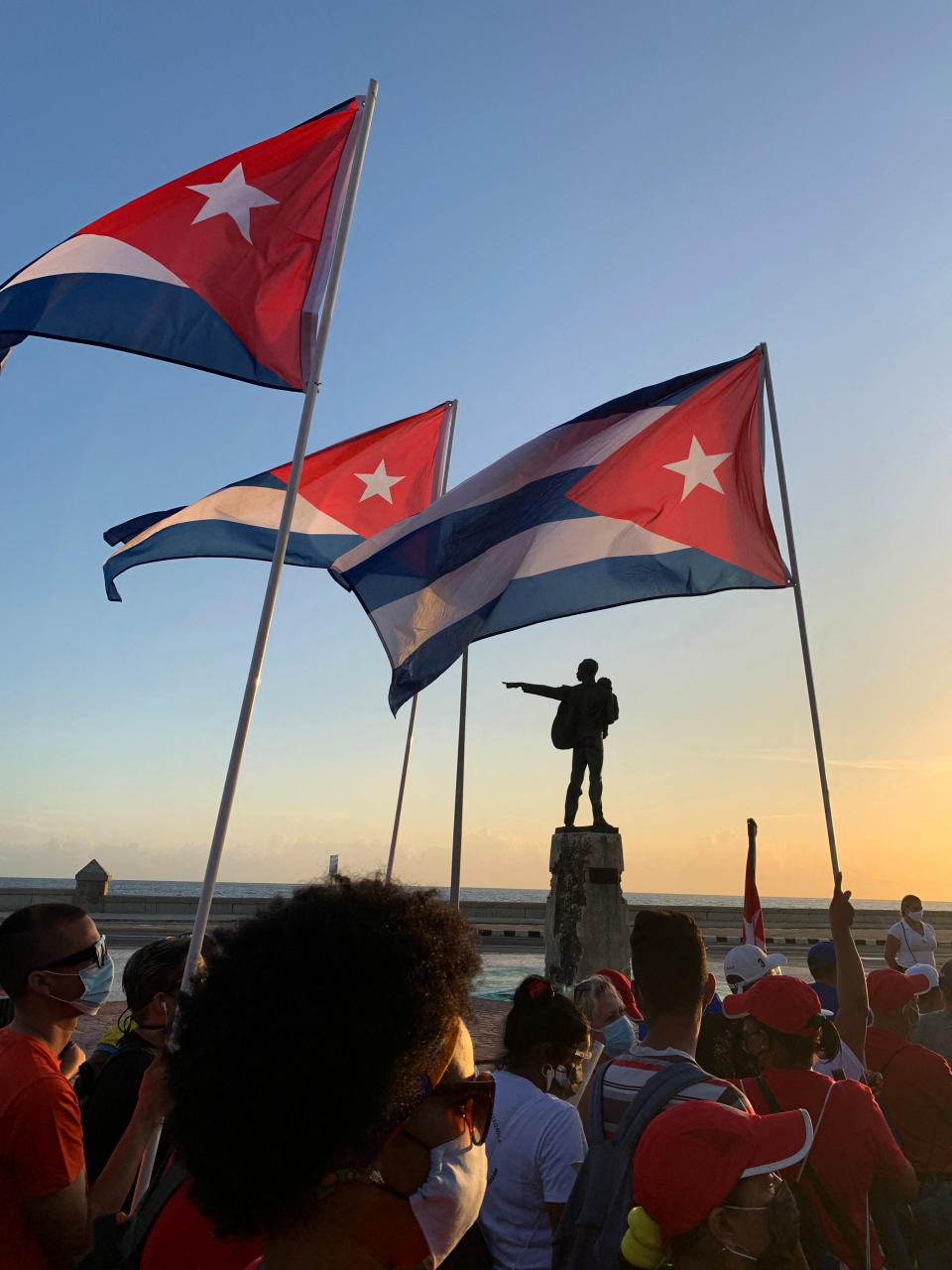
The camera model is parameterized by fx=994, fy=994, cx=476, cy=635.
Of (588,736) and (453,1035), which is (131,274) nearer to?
(453,1035)

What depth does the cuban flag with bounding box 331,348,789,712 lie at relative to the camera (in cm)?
644

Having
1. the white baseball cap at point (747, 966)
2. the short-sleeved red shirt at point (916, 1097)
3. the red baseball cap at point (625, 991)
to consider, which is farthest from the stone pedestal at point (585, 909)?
the short-sleeved red shirt at point (916, 1097)

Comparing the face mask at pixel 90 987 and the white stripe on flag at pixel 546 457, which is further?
the white stripe on flag at pixel 546 457

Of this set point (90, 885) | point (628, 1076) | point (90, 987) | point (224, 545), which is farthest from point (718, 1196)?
point (90, 885)

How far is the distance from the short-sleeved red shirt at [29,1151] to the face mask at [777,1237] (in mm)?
1366

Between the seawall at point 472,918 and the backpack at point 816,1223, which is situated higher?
the seawall at point 472,918

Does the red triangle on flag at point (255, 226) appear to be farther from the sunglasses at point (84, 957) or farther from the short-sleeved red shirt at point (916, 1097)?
the short-sleeved red shirt at point (916, 1097)

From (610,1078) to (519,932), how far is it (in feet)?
69.3

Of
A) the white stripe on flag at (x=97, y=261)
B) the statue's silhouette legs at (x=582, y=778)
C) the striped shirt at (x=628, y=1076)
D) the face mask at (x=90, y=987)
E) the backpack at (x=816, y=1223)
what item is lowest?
the backpack at (x=816, y=1223)

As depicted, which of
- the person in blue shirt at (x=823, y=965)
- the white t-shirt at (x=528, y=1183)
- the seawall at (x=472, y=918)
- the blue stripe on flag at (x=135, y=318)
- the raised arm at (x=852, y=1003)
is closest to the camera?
the white t-shirt at (x=528, y=1183)

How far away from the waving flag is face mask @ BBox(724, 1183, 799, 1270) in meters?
3.89

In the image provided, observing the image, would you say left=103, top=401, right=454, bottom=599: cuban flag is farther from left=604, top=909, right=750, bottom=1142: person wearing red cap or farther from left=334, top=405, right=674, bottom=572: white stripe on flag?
left=604, top=909, right=750, bottom=1142: person wearing red cap

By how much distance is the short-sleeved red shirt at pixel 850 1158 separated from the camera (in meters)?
2.51

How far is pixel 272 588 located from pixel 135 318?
2043 mm
